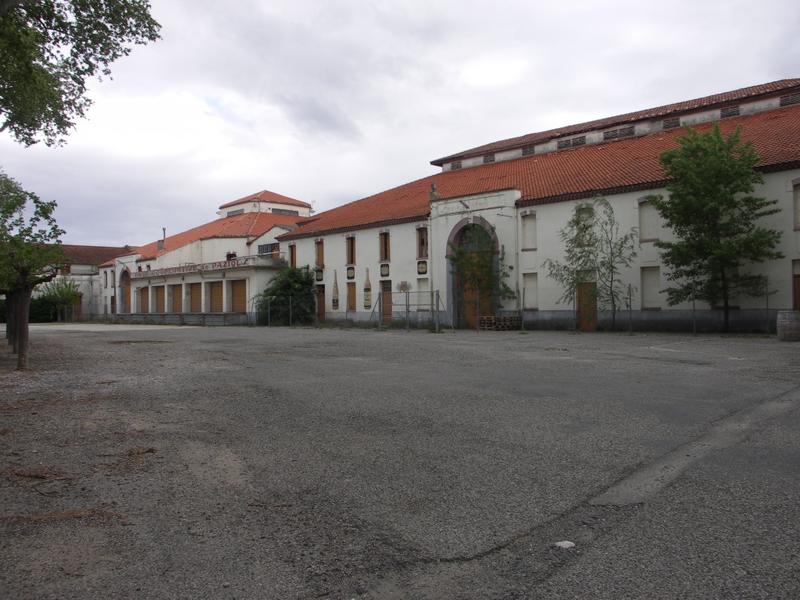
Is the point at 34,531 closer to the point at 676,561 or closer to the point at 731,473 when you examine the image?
the point at 676,561

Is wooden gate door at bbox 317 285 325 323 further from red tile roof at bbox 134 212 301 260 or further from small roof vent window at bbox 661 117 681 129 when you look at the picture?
small roof vent window at bbox 661 117 681 129

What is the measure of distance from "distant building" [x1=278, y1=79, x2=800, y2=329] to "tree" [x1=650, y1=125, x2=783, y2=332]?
121 cm

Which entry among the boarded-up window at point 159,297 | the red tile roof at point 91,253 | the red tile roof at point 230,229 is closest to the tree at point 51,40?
the red tile roof at point 230,229

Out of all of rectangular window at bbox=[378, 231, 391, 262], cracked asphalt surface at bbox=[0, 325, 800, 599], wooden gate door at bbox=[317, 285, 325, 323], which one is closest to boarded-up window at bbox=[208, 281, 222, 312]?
wooden gate door at bbox=[317, 285, 325, 323]

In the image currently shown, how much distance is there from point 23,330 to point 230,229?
44.2 m

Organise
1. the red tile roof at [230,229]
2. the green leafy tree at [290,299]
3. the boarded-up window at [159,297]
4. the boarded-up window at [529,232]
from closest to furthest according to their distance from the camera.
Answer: the boarded-up window at [529,232]
the green leafy tree at [290,299]
the red tile roof at [230,229]
the boarded-up window at [159,297]

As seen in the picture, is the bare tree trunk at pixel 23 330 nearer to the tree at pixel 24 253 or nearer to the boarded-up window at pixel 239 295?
the tree at pixel 24 253

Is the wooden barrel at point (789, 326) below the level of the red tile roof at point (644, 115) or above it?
below

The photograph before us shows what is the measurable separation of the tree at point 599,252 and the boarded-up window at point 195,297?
34846 millimetres

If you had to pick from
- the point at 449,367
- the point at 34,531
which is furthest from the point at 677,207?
the point at 34,531

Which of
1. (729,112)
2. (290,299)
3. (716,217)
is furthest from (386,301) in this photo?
(729,112)

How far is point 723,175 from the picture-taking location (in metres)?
23.1

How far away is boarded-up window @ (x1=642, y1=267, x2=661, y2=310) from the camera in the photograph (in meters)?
27.7

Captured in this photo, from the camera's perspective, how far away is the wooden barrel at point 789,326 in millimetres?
19531
